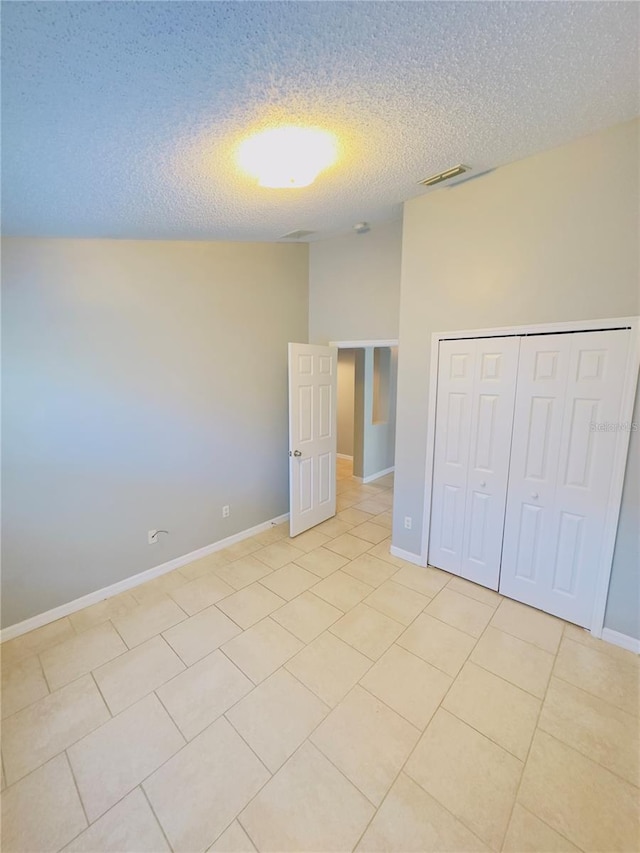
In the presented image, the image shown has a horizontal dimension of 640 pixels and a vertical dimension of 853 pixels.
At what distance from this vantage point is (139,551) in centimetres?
283

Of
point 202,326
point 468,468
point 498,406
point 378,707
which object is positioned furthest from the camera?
point 202,326

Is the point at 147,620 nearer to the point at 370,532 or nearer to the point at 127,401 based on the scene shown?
the point at 127,401

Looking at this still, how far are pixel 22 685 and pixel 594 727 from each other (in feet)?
10.0

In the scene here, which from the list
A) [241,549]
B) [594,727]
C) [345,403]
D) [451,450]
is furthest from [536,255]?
[345,403]

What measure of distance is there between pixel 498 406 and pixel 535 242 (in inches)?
43.6

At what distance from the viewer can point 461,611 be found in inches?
98.3

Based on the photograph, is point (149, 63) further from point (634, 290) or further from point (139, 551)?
point (139, 551)

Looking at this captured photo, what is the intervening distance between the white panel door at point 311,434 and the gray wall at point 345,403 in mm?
2770

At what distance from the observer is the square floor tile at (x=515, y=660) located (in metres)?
1.93

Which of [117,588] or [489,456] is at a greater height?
[489,456]

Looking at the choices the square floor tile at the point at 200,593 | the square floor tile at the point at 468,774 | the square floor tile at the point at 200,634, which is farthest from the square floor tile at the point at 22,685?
the square floor tile at the point at 468,774

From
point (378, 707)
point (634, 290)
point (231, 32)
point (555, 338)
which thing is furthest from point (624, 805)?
point (231, 32)

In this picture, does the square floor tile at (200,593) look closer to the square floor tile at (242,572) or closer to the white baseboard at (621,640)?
the square floor tile at (242,572)

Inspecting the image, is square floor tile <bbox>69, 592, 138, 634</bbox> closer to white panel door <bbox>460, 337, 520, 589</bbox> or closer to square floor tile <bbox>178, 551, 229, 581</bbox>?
square floor tile <bbox>178, 551, 229, 581</bbox>
